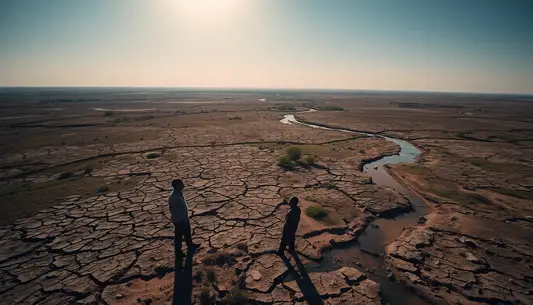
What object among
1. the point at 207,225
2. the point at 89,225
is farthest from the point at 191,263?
the point at 89,225

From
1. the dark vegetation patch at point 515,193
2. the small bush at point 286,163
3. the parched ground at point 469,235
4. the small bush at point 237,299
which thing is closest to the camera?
the small bush at point 237,299

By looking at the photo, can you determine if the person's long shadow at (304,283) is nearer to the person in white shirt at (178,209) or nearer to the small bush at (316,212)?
the small bush at (316,212)

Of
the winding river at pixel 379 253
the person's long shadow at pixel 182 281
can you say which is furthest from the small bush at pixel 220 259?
the winding river at pixel 379 253

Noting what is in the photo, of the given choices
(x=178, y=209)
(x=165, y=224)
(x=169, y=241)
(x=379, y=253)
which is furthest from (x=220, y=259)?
(x=379, y=253)

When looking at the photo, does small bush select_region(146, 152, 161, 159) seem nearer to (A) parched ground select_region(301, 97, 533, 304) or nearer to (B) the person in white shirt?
(B) the person in white shirt

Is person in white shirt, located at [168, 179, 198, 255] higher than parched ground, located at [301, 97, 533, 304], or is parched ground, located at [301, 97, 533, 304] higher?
person in white shirt, located at [168, 179, 198, 255]

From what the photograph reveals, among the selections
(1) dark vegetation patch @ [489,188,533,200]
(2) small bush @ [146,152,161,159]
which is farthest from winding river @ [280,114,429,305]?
(2) small bush @ [146,152,161,159]

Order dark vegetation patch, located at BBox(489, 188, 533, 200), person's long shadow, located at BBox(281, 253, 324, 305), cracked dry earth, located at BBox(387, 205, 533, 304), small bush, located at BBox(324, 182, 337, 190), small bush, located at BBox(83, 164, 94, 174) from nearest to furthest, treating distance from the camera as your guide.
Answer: person's long shadow, located at BBox(281, 253, 324, 305)
cracked dry earth, located at BBox(387, 205, 533, 304)
dark vegetation patch, located at BBox(489, 188, 533, 200)
small bush, located at BBox(324, 182, 337, 190)
small bush, located at BBox(83, 164, 94, 174)

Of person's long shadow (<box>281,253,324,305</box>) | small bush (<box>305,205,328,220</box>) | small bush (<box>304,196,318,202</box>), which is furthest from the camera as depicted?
small bush (<box>304,196,318,202</box>)
